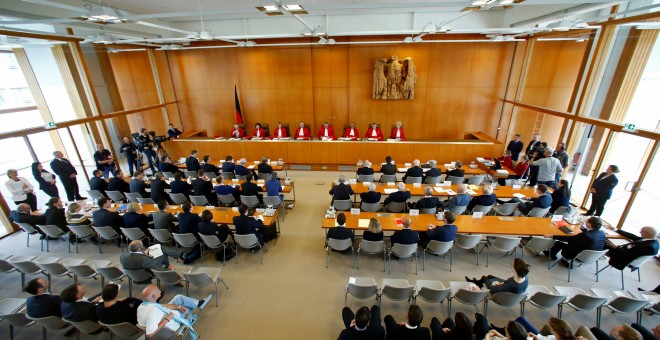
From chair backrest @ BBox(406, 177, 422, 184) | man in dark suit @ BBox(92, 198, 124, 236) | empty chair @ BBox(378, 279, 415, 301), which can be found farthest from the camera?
chair backrest @ BBox(406, 177, 422, 184)

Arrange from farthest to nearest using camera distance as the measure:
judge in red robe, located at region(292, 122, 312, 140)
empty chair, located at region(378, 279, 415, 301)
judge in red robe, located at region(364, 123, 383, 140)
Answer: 1. judge in red robe, located at region(292, 122, 312, 140)
2. judge in red robe, located at region(364, 123, 383, 140)
3. empty chair, located at region(378, 279, 415, 301)

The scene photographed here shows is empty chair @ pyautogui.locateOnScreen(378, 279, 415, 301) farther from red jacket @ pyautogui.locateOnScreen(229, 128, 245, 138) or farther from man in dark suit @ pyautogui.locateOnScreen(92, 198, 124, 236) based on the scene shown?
red jacket @ pyautogui.locateOnScreen(229, 128, 245, 138)

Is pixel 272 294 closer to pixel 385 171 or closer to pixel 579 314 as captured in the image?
pixel 385 171

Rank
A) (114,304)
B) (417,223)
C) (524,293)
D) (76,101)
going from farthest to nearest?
(76,101) → (417,223) → (524,293) → (114,304)

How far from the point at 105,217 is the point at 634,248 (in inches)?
397

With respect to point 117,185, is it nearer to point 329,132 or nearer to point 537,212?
point 329,132

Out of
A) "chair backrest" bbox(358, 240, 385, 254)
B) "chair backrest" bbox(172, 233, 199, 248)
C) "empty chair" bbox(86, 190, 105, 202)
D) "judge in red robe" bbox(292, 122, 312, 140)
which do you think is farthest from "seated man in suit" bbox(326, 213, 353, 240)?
"judge in red robe" bbox(292, 122, 312, 140)

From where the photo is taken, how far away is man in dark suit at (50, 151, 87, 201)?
771 cm

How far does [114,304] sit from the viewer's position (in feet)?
11.5

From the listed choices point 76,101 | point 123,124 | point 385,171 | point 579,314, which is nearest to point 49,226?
Result: point 76,101

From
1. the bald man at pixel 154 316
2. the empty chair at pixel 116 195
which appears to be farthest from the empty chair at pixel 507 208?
the empty chair at pixel 116 195

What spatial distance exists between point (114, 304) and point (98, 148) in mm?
7646

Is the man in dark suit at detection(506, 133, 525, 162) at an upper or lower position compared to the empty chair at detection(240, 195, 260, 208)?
upper

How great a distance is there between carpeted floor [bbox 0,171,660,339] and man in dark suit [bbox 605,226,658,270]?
559mm
